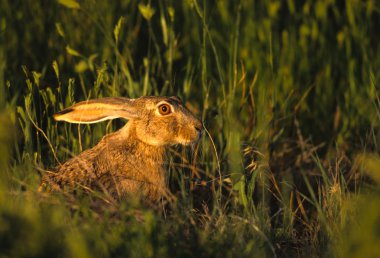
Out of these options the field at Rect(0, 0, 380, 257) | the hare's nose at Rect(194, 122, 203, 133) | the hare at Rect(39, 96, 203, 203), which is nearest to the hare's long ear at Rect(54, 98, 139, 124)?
the hare at Rect(39, 96, 203, 203)

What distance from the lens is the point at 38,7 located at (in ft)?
20.2

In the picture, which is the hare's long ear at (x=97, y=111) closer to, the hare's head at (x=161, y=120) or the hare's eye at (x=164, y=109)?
the hare's head at (x=161, y=120)

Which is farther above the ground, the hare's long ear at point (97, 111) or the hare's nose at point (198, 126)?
the hare's long ear at point (97, 111)

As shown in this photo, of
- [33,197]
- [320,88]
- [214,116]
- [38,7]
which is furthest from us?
[320,88]

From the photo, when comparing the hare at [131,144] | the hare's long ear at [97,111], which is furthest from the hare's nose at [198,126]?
the hare's long ear at [97,111]

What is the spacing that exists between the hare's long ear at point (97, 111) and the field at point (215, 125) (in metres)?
0.14

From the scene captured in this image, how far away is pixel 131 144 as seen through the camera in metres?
5.04

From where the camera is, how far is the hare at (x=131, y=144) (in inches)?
181

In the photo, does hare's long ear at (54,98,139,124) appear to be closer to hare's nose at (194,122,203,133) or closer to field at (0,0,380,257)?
field at (0,0,380,257)

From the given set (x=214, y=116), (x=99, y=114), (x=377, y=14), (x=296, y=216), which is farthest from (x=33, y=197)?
(x=377, y=14)

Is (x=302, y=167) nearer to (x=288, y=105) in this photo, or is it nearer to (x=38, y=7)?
(x=288, y=105)

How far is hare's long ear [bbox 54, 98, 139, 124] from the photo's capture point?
4.70 m

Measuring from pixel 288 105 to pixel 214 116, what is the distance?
802mm

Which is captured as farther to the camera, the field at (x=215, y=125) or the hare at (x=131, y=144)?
the hare at (x=131, y=144)
